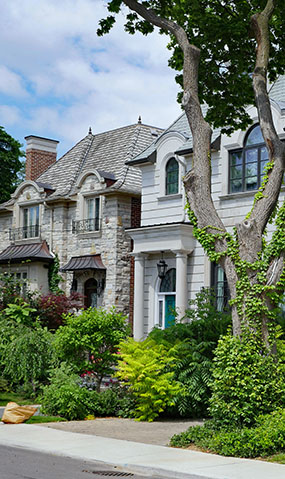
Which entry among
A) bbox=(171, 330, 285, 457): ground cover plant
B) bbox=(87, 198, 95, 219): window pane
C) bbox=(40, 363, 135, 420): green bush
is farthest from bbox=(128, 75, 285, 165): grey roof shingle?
bbox=(171, 330, 285, 457): ground cover plant

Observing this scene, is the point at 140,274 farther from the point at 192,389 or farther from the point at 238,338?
the point at 238,338

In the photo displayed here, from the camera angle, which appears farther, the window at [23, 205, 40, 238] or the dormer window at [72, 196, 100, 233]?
the window at [23, 205, 40, 238]

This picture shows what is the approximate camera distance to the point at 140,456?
32.2 ft

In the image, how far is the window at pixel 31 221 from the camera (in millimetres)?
30375

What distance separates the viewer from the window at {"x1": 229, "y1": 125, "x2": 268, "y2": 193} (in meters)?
20.5

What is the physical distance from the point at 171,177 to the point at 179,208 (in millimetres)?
1361

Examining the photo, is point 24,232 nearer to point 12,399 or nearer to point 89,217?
point 89,217

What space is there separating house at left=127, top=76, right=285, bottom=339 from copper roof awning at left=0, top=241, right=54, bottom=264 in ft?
20.5

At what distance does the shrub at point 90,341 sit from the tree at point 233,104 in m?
3.94

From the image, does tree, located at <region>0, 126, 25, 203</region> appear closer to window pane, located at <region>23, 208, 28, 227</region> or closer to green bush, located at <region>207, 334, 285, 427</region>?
window pane, located at <region>23, 208, 28, 227</region>

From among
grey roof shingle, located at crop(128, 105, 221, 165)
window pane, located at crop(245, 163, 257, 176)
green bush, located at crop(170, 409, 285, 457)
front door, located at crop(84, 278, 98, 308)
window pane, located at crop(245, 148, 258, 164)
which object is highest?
grey roof shingle, located at crop(128, 105, 221, 165)

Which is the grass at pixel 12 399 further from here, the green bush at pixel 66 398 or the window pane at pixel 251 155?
the window pane at pixel 251 155

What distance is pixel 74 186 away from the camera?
94.5 ft

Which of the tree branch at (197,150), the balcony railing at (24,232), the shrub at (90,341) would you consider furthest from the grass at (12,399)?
the balcony railing at (24,232)
